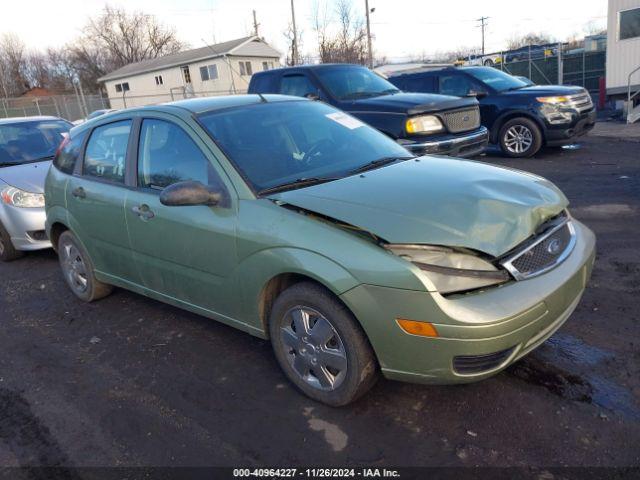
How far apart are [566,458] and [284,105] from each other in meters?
2.94

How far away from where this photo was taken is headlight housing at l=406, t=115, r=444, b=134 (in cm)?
741

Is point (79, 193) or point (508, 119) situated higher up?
point (79, 193)

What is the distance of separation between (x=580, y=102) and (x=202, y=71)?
36.0 m

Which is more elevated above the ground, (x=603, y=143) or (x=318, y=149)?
(x=318, y=149)

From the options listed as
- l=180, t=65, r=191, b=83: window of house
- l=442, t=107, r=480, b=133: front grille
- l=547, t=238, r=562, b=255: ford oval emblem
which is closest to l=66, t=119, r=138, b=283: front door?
l=547, t=238, r=562, b=255: ford oval emblem

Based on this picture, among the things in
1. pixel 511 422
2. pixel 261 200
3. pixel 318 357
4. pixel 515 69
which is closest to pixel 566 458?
pixel 511 422

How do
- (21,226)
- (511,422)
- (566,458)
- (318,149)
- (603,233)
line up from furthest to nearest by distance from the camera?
(21,226)
(603,233)
(318,149)
(511,422)
(566,458)

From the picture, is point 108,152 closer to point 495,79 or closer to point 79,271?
point 79,271

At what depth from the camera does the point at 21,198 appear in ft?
20.0

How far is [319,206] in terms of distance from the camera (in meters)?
2.83

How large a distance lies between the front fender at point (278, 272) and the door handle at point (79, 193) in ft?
6.37

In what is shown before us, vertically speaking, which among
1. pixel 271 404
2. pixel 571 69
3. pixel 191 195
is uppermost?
pixel 191 195

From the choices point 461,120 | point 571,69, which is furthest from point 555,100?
point 571,69

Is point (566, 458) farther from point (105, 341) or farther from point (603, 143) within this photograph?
point (603, 143)
